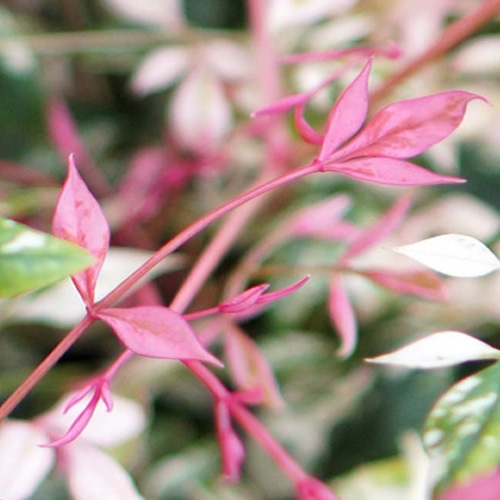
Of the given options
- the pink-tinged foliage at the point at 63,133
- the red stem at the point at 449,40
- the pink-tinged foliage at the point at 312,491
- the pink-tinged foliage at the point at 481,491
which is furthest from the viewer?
the pink-tinged foliage at the point at 63,133

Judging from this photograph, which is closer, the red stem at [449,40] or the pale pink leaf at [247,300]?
the pale pink leaf at [247,300]

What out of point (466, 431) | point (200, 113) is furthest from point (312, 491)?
point (200, 113)

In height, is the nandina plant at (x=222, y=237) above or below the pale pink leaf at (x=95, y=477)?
above

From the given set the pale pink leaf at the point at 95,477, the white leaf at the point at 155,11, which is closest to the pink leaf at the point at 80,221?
the pale pink leaf at the point at 95,477

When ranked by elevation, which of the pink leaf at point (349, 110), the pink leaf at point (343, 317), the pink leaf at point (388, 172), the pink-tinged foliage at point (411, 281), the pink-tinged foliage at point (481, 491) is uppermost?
the pink leaf at point (349, 110)

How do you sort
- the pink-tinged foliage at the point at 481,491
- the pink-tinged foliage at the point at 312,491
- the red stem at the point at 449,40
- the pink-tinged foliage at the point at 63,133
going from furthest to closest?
the pink-tinged foliage at the point at 63,133 < the red stem at the point at 449,40 < the pink-tinged foliage at the point at 312,491 < the pink-tinged foliage at the point at 481,491

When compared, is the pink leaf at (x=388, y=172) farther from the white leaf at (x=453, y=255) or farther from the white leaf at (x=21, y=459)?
the white leaf at (x=21, y=459)

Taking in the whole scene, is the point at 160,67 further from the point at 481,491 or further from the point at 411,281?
the point at 481,491
